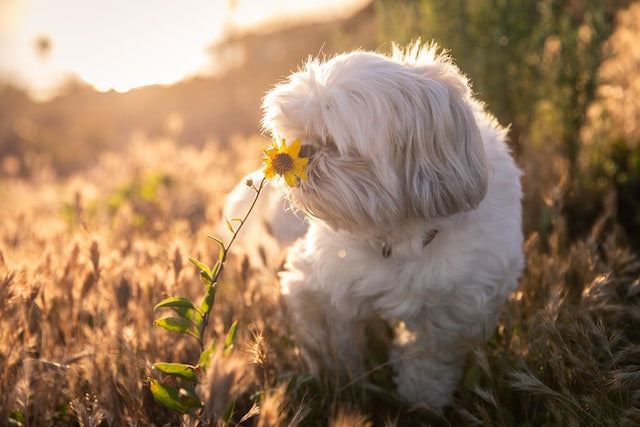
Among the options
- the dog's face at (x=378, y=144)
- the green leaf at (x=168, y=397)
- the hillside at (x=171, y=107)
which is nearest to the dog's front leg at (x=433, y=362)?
the dog's face at (x=378, y=144)

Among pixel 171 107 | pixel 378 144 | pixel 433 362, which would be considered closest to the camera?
pixel 378 144

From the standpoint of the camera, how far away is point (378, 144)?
2.16m

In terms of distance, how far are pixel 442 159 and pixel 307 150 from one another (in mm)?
531

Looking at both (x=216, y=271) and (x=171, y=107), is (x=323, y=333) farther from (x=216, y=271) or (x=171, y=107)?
(x=171, y=107)

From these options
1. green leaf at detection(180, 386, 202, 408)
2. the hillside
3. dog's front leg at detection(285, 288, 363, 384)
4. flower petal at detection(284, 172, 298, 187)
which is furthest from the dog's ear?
the hillside

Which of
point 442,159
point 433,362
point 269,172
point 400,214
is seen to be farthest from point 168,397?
A: point 442,159

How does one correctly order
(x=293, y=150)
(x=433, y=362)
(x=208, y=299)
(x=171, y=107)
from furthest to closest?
(x=171, y=107)
(x=433, y=362)
(x=293, y=150)
(x=208, y=299)

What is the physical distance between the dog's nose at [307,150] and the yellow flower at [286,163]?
0.17 meters

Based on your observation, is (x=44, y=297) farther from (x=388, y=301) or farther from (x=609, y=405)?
(x=609, y=405)

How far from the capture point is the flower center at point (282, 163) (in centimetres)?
202

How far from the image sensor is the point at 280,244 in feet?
11.4

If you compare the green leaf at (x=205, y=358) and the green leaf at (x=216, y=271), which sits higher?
the green leaf at (x=216, y=271)

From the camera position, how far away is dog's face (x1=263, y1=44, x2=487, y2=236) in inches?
83.5

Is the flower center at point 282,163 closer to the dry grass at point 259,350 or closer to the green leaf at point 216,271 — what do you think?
the green leaf at point 216,271
